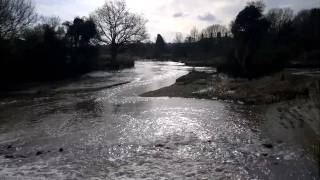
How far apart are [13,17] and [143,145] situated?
107 feet

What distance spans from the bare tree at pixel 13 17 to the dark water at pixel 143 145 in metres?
17.9

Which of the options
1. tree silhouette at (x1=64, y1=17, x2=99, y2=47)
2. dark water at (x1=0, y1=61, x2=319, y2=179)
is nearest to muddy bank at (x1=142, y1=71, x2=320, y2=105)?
dark water at (x1=0, y1=61, x2=319, y2=179)

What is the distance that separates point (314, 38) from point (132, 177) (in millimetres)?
49179

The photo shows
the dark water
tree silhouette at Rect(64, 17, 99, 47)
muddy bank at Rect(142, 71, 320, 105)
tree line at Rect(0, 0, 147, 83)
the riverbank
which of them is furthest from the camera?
tree silhouette at Rect(64, 17, 99, 47)

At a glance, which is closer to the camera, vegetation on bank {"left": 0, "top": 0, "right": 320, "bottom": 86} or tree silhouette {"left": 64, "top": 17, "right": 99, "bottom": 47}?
vegetation on bank {"left": 0, "top": 0, "right": 320, "bottom": 86}

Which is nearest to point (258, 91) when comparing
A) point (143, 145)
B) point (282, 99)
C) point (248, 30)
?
point (282, 99)

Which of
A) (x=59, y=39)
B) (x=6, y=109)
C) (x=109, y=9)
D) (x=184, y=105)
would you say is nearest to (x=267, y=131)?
(x=184, y=105)

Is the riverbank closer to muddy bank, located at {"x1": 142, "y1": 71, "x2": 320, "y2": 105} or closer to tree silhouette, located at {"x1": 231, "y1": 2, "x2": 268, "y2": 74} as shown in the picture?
muddy bank, located at {"x1": 142, "y1": 71, "x2": 320, "y2": 105}

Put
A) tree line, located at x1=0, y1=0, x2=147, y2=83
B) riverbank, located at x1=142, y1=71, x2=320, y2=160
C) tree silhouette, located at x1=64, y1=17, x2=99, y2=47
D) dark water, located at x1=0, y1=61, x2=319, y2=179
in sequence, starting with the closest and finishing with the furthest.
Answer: dark water, located at x1=0, y1=61, x2=319, y2=179 → riverbank, located at x1=142, y1=71, x2=320, y2=160 → tree line, located at x1=0, y1=0, x2=147, y2=83 → tree silhouette, located at x1=64, y1=17, x2=99, y2=47

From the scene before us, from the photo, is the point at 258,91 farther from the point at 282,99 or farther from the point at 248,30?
the point at 248,30

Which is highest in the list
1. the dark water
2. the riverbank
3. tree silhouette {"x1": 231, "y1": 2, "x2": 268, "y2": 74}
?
tree silhouette {"x1": 231, "y1": 2, "x2": 268, "y2": 74}

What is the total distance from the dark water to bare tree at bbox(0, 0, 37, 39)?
17868 mm

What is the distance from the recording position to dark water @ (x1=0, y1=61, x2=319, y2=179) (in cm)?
1052

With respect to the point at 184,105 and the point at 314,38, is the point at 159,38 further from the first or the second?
the point at 184,105
